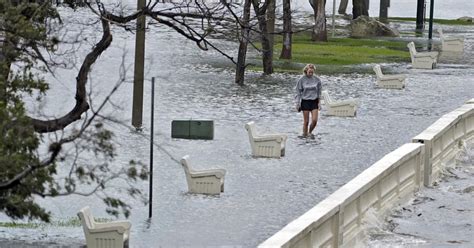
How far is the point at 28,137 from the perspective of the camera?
12.3m

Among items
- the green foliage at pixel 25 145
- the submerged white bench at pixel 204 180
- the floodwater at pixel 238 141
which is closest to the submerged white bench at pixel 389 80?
the floodwater at pixel 238 141

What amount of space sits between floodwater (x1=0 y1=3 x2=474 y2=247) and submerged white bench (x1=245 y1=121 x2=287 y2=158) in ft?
0.85

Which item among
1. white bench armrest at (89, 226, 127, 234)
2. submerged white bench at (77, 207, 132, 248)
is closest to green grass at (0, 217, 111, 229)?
submerged white bench at (77, 207, 132, 248)

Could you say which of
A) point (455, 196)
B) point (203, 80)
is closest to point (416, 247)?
point (455, 196)

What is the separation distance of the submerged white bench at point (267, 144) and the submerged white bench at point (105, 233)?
9099 mm

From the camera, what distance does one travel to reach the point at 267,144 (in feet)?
89.2

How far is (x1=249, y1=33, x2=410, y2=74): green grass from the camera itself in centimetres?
4719

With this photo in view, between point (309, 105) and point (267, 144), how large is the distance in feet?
10.3

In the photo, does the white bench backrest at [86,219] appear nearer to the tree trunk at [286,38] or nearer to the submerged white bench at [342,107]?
the submerged white bench at [342,107]

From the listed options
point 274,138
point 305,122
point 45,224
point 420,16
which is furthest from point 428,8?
point 45,224

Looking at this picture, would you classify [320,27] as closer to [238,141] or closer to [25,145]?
[238,141]

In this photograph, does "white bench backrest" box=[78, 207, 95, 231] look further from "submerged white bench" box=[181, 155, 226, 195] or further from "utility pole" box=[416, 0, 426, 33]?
"utility pole" box=[416, 0, 426, 33]

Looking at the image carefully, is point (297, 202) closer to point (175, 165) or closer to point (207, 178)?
point (207, 178)

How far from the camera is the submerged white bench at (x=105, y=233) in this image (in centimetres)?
1791
